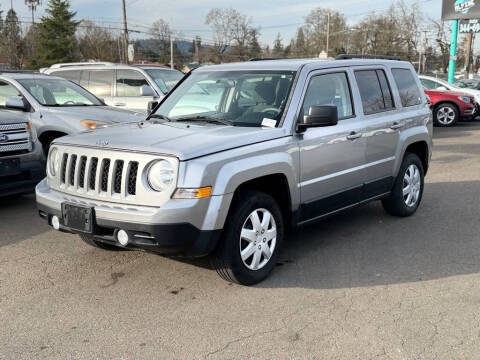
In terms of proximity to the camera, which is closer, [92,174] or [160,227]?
[160,227]

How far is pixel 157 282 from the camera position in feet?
14.4

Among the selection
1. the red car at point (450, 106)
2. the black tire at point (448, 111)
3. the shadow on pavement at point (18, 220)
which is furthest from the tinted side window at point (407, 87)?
the black tire at point (448, 111)

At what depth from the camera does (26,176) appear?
6.56 m

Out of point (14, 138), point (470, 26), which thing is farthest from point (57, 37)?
point (14, 138)

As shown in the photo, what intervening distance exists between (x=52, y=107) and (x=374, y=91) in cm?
498

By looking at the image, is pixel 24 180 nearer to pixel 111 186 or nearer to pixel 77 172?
pixel 77 172

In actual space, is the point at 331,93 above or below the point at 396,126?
above

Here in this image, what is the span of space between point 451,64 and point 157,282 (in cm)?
2395

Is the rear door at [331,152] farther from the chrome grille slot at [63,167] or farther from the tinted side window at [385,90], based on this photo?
the chrome grille slot at [63,167]

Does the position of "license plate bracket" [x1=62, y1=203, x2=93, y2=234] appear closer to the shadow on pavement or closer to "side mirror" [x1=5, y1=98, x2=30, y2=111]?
the shadow on pavement

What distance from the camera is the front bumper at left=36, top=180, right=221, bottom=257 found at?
12.2ft

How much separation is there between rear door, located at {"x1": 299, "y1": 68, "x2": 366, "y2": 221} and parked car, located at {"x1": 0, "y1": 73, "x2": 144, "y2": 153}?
388 centimetres

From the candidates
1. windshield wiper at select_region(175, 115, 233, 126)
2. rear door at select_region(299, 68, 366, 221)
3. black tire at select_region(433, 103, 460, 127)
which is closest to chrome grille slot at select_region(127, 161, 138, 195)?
windshield wiper at select_region(175, 115, 233, 126)

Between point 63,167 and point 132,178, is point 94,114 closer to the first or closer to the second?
point 63,167
